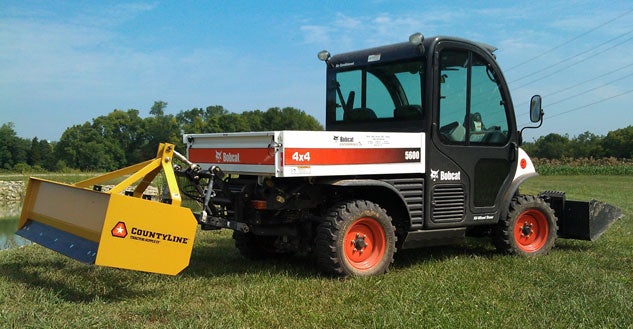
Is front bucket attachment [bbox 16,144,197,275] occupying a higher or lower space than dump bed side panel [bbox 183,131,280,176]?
lower

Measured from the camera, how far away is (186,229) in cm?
466

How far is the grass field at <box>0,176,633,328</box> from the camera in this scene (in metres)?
3.96

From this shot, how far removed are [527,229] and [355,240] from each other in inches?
99.2

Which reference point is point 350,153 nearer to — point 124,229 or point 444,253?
point 124,229

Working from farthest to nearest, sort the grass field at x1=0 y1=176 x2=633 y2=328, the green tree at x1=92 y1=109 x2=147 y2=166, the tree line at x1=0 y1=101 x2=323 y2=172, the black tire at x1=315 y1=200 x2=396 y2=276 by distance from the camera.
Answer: the green tree at x1=92 y1=109 x2=147 y2=166, the tree line at x1=0 y1=101 x2=323 y2=172, the black tire at x1=315 y1=200 x2=396 y2=276, the grass field at x1=0 y1=176 x2=633 y2=328

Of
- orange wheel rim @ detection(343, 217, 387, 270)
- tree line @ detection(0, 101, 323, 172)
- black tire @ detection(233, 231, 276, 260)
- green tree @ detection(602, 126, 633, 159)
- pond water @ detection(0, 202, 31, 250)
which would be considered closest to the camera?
orange wheel rim @ detection(343, 217, 387, 270)

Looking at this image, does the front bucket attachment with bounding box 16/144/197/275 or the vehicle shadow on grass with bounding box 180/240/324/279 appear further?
the vehicle shadow on grass with bounding box 180/240/324/279

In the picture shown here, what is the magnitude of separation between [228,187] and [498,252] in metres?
3.31

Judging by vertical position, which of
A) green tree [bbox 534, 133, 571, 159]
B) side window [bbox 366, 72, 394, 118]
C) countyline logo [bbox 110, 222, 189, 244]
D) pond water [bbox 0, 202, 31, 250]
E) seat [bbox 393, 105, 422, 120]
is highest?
green tree [bbox 534, 133, 571, 159]

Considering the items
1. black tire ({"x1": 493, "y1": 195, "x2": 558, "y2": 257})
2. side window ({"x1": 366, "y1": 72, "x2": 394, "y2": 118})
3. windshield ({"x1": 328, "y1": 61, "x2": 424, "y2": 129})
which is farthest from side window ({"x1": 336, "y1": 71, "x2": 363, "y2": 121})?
black tire ({"x1": 493, "y1": 195, "x2": 558, "y2": 257})

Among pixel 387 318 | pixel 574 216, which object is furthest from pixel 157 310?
pixel 574 216

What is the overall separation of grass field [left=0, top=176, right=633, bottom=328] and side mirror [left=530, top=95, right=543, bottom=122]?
159 cm

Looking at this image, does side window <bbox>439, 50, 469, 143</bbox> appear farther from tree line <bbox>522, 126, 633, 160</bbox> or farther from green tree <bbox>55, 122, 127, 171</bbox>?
tree line <bbox>522, 126, 633, 160</bbox>

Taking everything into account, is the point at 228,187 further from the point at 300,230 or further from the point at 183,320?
the point at 183,320
